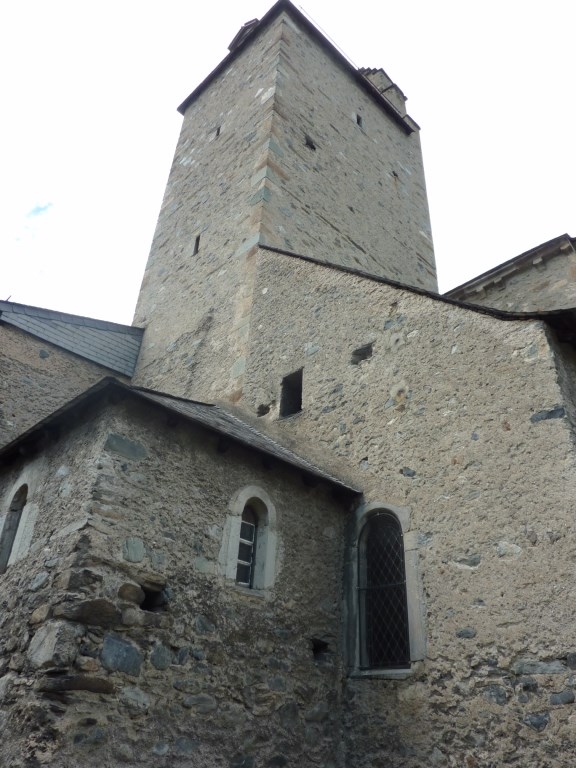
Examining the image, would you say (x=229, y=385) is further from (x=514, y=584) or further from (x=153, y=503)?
(x=514, y=584)

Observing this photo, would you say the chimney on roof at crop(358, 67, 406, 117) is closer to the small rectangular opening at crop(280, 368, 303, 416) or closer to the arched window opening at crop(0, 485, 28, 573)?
the small rectangular opening at crop(280, 368, 303, 416)

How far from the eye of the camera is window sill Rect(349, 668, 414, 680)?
4.92 meters

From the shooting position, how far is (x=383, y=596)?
5531 mm

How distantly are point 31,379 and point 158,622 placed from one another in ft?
16.9

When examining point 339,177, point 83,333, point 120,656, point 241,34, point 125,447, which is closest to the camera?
point 120,656

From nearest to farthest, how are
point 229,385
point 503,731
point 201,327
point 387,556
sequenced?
point 503,731
point 387,556
point 229,385
point 201,327

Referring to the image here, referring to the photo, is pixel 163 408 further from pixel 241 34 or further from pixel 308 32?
pixel 241 34

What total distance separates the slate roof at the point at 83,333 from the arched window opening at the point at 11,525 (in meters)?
3.71

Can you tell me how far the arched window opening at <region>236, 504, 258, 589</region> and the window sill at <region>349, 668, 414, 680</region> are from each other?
1190mm

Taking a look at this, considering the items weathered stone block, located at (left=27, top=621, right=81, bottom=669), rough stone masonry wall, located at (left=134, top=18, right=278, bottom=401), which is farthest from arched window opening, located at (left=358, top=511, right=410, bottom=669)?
rough stone masonry wall, located at (left=134, top=18, right=278, bottom=401)

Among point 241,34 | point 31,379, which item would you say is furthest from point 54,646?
point 241,34

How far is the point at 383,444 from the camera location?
236 inches

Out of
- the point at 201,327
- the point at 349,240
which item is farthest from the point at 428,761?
the point at 349,240

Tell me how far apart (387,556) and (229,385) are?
3.31m
